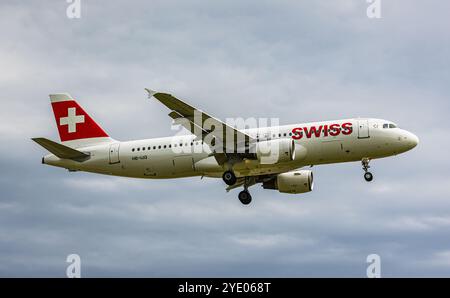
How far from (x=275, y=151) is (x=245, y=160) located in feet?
8.76

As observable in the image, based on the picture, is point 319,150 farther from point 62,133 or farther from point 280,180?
point 62,133

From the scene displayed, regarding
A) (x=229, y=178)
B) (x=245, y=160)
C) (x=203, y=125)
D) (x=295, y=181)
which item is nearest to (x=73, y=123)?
(x=203, y=125)

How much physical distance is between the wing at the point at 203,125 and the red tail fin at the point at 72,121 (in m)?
9.17

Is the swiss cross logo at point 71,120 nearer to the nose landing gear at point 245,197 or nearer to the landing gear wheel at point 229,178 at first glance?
the landing gear wheel at point 229,178

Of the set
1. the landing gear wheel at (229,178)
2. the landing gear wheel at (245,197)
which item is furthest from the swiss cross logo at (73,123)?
the landing gear wheel at (245,197)

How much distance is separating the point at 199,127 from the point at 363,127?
10.1 m

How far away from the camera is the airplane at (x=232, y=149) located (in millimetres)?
48250

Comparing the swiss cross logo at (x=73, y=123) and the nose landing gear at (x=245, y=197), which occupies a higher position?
the swiss cross logo at (x=73, y=123)

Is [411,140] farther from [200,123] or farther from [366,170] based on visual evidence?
[200,123]
